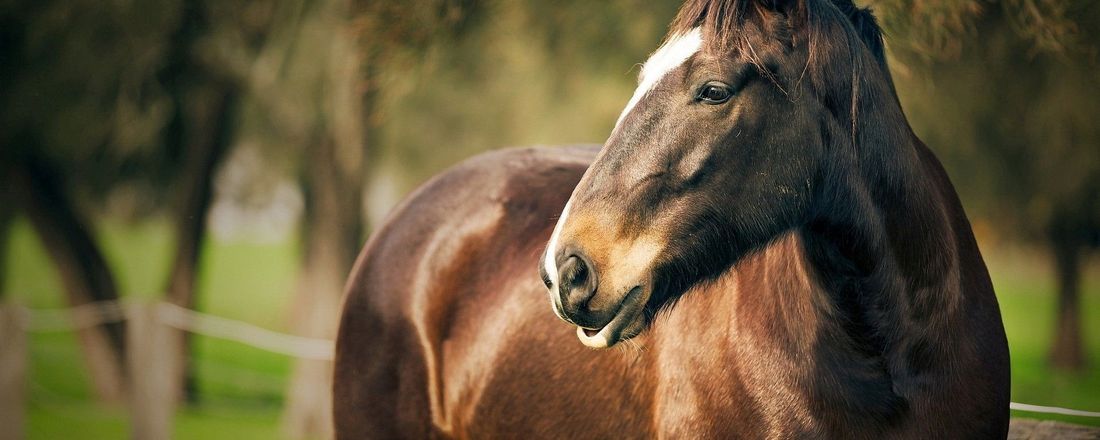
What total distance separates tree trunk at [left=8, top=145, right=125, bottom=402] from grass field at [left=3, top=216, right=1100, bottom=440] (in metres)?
0.37

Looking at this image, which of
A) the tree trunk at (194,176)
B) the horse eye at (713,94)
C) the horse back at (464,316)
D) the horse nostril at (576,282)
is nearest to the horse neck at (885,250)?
the horse eye at (713,94)

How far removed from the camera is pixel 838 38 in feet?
7.18

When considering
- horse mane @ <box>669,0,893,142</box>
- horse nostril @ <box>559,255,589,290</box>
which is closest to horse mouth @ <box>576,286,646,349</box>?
horse nostril @ <box>559,255,589,290</box>

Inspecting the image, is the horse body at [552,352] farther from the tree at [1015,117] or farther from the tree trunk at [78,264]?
the tree trunk at [78,264]

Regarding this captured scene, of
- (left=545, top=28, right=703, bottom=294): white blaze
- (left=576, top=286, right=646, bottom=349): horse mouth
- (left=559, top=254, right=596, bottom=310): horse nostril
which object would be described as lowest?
(left=576, top=286, right=646, bottom=349): horse mouth

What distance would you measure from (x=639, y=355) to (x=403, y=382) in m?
1.16

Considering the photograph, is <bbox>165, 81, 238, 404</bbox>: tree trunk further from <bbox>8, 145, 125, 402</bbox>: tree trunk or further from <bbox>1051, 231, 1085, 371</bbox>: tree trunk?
<bbox>1051, 231, 1085, 371</bbox>: tree trunk

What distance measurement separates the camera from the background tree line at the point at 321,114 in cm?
820

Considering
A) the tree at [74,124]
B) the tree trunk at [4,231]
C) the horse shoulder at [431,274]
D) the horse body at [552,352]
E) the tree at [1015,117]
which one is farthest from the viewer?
the tree trunk at [4,231]

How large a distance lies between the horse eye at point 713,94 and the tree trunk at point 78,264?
9.96 meters

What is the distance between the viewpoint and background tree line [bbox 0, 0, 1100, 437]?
8195 mm

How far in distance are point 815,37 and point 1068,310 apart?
12914 millimetres

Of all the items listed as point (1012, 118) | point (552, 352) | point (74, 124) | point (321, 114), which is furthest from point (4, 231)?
point (1012, 118)

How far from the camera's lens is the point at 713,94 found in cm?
213
